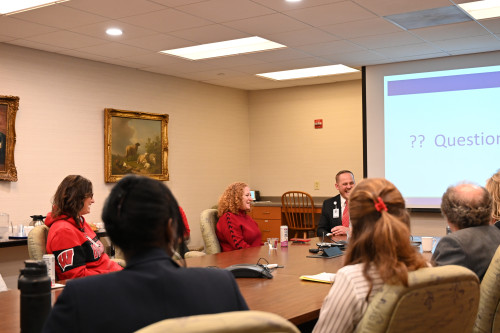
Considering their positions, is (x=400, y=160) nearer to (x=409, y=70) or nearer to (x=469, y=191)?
(x=409, y=70)

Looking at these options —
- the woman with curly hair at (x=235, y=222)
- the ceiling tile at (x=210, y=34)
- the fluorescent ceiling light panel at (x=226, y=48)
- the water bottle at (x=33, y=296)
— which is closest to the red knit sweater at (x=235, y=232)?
the woman with curly hair at (x=235, y=222)

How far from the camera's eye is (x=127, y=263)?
142 centimetres

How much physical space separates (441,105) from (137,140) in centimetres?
379

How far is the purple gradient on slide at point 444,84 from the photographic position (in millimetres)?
7051

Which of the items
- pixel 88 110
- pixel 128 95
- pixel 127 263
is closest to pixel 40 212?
pixel 88 110

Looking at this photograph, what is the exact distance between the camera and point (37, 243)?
3.65 m

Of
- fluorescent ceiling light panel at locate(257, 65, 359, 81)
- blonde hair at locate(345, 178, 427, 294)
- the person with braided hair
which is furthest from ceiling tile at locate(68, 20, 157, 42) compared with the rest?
blonde hair at locate(345, 178, 427, 294)

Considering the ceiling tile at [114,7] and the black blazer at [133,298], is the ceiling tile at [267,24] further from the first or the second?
the black blazer at [133,298]

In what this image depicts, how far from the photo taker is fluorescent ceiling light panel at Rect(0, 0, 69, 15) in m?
4.93

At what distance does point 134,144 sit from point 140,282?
6.49 metres

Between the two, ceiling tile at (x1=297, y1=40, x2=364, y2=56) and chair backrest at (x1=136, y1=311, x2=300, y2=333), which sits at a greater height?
ceiling tile at (x1=297, y1=40, x2=364, y2=56)

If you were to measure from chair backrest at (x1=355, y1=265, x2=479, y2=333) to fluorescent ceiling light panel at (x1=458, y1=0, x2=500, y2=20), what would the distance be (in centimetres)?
425

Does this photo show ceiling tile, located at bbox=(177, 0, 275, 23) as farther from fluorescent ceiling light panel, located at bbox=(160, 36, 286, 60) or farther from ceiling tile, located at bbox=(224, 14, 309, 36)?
fluorescent ceiling light panel, located at bbox=(160, 36, 286, 60)

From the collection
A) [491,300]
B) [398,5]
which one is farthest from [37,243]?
[398,5]
